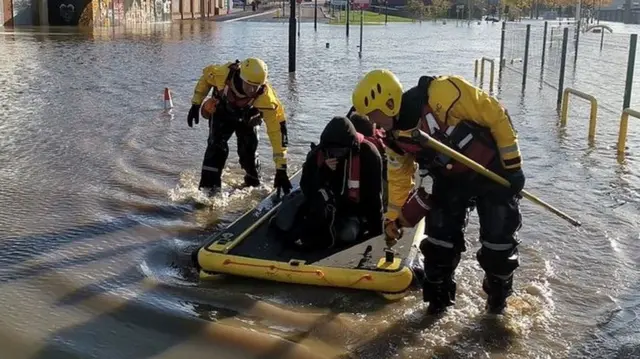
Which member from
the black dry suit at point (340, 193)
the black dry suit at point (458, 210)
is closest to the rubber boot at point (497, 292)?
the black dry suit at point (458, 210)

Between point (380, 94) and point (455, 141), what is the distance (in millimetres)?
581

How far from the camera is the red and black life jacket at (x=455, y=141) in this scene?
15.7 feet

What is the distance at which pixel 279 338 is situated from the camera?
498cm

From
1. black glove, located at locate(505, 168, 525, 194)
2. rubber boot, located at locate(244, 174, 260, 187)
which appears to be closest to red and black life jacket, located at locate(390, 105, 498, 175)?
black glove, located at locate(505, 168, 525, 194)

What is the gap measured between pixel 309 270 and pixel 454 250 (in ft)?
3.74

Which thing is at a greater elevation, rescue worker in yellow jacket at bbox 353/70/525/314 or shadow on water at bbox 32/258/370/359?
rescue worker in yellow jacket at bbox 353/70/525/314

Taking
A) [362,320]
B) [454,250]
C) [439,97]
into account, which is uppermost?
[439,97]

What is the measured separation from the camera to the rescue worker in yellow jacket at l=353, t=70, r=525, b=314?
4715 millimetres

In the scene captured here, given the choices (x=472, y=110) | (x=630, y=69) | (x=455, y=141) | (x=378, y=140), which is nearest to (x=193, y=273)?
(x=378, y=140)

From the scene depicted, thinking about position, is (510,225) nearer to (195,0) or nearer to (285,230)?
(285,230)

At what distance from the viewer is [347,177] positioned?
6316 millimetres

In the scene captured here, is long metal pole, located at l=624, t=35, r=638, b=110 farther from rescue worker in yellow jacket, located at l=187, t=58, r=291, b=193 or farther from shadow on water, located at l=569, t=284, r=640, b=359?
shadow on water, located at l=569, t=284, r=640, b=359

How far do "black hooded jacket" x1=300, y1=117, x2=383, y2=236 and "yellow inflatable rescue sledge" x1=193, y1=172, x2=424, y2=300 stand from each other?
0.28 metres

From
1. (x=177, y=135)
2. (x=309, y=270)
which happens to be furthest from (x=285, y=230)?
(x=177, y=135)
